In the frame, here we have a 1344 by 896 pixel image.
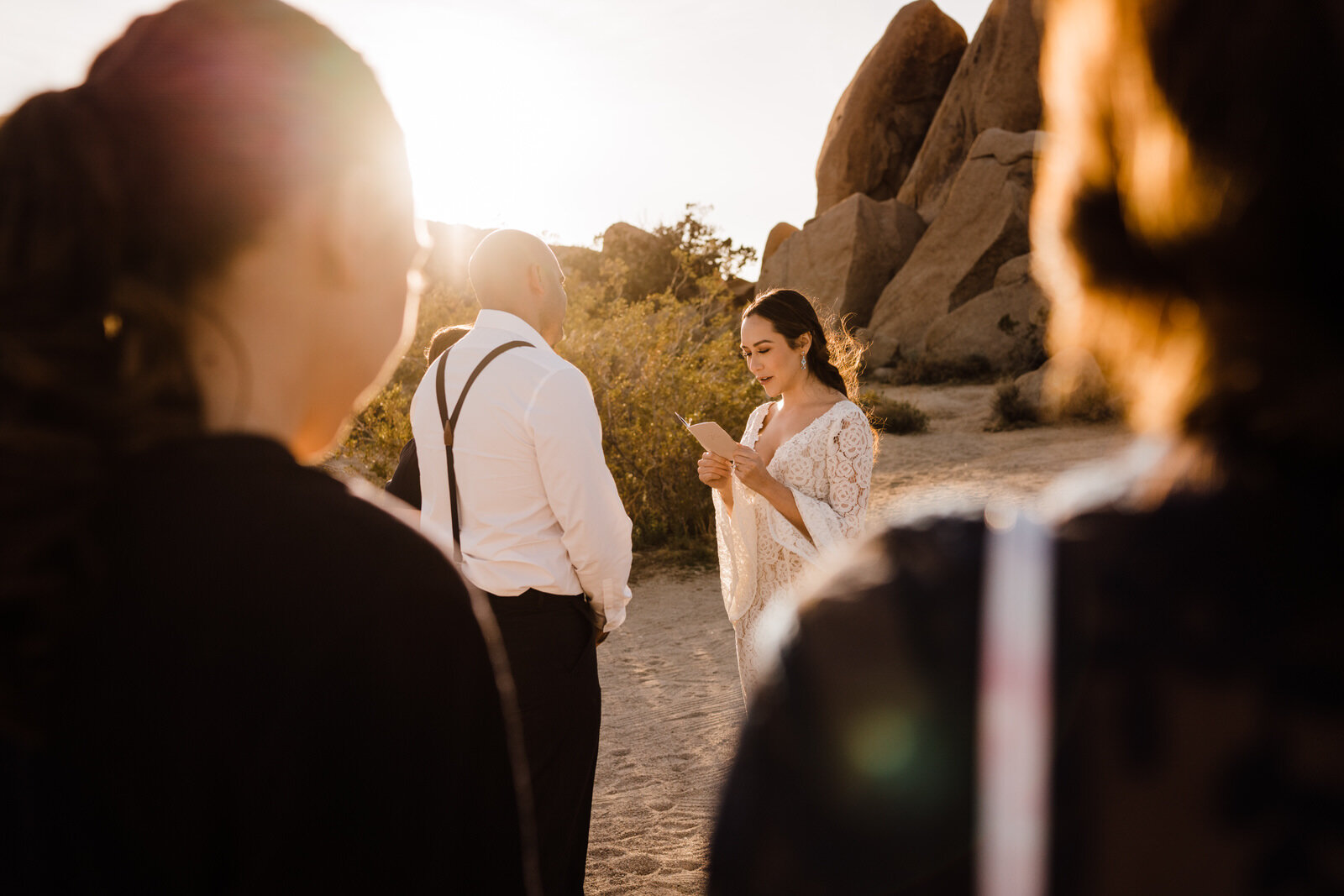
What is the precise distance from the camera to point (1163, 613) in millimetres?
472

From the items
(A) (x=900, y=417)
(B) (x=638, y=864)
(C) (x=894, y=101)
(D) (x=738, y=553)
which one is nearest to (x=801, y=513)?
(D) (x=738, y=553)

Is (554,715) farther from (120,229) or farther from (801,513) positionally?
(120,229)

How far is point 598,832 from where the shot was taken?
3654 millimetres

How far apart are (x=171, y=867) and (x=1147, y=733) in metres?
0.72

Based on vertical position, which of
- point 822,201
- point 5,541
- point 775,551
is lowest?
point 775,551

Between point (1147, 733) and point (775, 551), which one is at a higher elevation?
point (1147, 733)

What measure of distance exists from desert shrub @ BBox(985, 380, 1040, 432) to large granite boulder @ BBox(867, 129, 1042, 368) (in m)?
6.40

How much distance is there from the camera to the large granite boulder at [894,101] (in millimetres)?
26875

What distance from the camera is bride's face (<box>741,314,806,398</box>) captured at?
3.42 m

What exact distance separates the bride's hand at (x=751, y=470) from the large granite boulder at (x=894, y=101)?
26.3 meters

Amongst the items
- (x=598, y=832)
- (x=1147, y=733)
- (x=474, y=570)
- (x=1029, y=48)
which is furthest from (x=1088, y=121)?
(x=1029, y=48)

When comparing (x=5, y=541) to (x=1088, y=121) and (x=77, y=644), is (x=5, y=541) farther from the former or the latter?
(x=1088, y=121)

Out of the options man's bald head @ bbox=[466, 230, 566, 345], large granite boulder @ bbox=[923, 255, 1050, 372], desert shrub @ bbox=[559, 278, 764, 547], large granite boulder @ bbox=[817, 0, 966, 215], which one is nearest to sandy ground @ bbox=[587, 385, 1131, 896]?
desert shrub @ bbox=[559, 278, 764, 547]

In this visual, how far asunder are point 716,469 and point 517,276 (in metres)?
1.16
